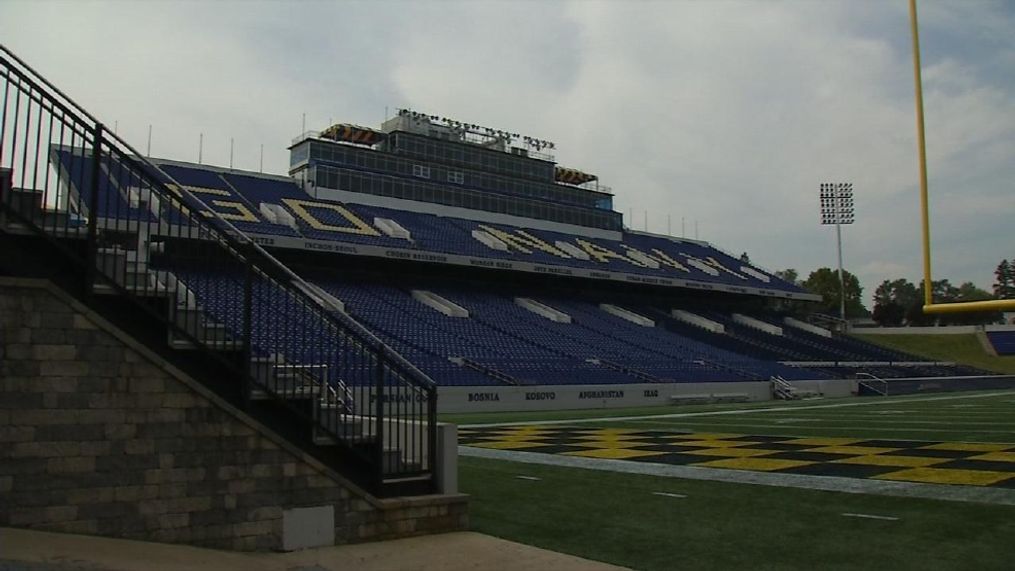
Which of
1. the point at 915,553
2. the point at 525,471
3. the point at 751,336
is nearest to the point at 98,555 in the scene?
Result: the point at 915,553

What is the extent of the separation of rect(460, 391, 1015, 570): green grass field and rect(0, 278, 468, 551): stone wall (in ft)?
7.84

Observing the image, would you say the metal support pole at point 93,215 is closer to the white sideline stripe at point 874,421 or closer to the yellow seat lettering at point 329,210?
the white sideline stripe at point 874,421

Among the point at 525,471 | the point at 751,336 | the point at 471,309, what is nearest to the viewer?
the point at 525,471

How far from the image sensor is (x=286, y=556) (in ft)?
22.5

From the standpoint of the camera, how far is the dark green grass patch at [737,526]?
6.85 meters

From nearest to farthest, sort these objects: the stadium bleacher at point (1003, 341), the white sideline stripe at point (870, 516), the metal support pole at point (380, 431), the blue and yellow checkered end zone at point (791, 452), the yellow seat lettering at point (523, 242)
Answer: the metal support pole at point (380, 431) < the white sideline stripe at point (870, 516) < the blue and yellow checkered end zone at point (791, 452) < the yellow seat lettering at point (523, 242) < the stadium bleacher at point (1003, 341)

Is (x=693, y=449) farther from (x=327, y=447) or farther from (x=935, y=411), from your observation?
(x=935, y=411)

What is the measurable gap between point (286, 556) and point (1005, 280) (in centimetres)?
781

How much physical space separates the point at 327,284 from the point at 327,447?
102 feet

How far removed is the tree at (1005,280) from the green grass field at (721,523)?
2276 millimetres

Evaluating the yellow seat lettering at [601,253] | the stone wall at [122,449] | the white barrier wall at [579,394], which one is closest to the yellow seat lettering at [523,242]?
the yellow seat lettering at [601,253]

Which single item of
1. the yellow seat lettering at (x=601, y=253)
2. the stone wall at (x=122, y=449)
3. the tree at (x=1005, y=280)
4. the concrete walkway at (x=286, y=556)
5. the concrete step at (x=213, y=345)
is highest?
the yellow seat lettering at (x=601, y=253)

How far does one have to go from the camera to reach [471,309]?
40.6m

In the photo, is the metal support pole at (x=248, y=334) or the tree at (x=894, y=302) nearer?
the metal support pole at (x=248, y=334)
